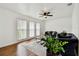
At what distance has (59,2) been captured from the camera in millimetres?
2146

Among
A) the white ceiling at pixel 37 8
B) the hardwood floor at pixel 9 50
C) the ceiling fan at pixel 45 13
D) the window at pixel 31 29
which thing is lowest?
the hardwood floor at pixel 9 50

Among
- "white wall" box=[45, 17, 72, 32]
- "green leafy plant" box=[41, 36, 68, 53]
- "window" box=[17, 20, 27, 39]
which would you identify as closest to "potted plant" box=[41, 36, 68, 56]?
"green leafy plant" box=[41, 36, 68, 53]

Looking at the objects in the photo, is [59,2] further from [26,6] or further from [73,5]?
[26,6]

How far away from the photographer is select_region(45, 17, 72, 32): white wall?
7.15 ft

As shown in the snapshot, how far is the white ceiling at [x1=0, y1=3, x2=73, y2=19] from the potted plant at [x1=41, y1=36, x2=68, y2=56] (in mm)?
388

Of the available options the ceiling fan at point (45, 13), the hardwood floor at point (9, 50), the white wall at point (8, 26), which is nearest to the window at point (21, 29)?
the white wall at point (8, 26)

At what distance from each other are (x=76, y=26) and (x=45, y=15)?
55 centimetres

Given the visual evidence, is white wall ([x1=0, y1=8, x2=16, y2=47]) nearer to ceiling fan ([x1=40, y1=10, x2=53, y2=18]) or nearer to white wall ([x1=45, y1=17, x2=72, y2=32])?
ceiling fan ([x1=40, y1=10, x2=53, y2=18])

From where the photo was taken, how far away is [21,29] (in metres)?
2.30

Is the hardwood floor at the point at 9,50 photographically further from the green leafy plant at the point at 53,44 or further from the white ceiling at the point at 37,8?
the white ceiling at the point at 37,8

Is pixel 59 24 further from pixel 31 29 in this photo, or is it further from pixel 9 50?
pixel 9 50

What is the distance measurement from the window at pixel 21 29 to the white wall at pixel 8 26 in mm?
74

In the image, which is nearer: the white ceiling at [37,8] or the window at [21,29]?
the white ceiling at [37,8]

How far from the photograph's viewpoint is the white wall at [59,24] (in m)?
2.18
